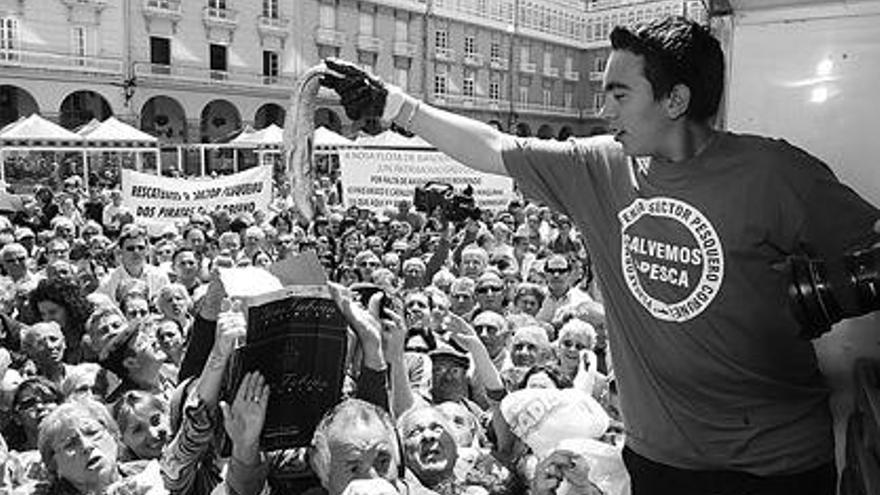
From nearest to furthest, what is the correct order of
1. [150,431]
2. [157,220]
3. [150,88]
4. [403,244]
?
1. [150,431]
2. [403,244]
3. [157,220]
4. [150,88]

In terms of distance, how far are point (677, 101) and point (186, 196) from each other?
981cm

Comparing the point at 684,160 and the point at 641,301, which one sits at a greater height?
the point at 684,160

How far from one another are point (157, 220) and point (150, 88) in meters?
28.0

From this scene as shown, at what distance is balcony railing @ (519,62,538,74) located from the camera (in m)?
57.6

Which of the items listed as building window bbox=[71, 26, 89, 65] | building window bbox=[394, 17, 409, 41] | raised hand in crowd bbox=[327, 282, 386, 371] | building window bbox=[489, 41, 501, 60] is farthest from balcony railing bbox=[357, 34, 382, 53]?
raised hand in crowd bbox=[327, 282, 386, 371]

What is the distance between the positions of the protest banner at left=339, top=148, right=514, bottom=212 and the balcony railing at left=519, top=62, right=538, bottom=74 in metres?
45.4

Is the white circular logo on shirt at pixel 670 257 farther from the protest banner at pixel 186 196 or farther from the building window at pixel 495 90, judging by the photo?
the building window at pixel 495 90

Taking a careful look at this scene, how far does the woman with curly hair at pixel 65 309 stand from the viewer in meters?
5.68

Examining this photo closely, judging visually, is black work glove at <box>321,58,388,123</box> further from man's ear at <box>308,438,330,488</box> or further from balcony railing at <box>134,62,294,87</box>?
balcony railing at <box>134,62,294,87</box>

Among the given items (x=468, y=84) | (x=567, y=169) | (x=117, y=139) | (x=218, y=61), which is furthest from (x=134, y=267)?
(x=468, y=84)

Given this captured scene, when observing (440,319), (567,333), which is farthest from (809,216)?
(440,319)

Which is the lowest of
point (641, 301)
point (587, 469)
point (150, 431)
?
point (150, 431)

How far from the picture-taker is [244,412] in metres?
2.51

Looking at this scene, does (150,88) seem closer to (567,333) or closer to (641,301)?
(567,333)
